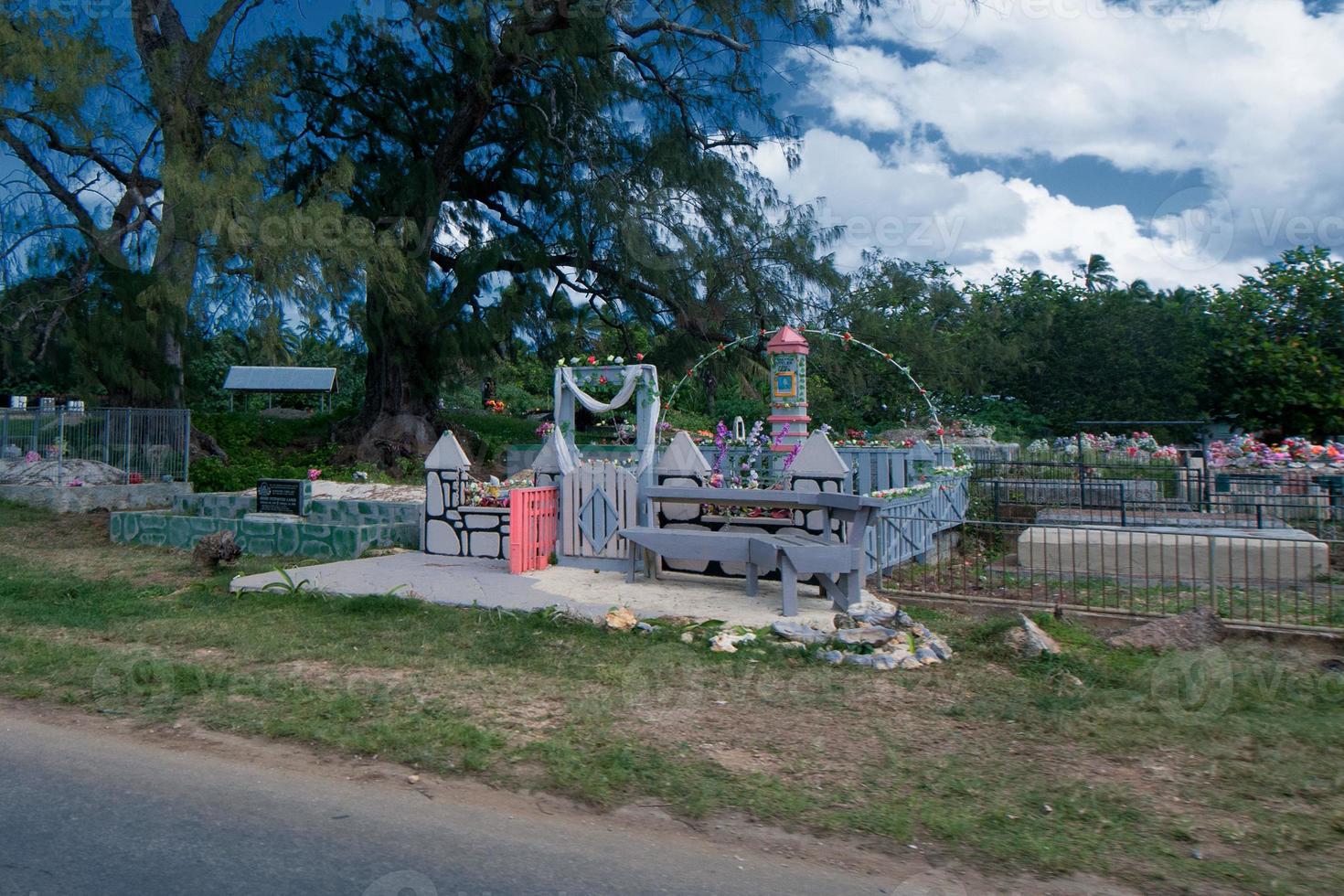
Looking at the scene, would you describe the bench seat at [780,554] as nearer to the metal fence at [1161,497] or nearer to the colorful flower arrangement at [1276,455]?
the metal fence at [1161,497]

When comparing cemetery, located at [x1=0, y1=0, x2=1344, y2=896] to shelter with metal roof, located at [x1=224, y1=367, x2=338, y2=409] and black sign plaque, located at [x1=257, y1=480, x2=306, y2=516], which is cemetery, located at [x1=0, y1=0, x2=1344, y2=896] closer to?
black sign plaque, located at [x1=257, y1=480, x2=306, y2=516]

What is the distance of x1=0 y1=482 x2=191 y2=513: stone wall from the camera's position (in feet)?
55.6

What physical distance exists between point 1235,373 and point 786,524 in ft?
92.7

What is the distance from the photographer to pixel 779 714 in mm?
5848

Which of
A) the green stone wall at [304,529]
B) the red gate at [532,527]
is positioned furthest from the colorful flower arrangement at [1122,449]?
the green stone wall at [304,529]

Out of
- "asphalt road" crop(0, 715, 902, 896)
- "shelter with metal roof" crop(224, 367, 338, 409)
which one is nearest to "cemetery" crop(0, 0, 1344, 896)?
"asphalt road" crop(0, 715, 902, 896)

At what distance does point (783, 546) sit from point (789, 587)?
38cm

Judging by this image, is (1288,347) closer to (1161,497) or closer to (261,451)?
(1161,497)

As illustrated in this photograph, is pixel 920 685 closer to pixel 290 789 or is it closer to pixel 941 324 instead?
pixel 290 789

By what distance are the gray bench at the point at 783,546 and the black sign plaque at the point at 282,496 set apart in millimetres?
5940

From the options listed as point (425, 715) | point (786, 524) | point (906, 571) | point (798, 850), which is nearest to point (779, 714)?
point (798, 850)

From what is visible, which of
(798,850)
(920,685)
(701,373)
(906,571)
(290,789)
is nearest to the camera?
(798,850)

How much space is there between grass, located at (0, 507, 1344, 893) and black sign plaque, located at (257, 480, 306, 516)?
15.5ft

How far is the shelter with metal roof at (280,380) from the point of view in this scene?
5147 cm
